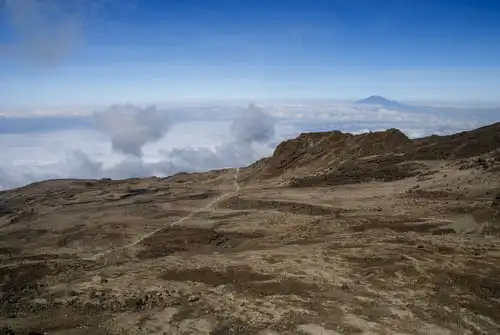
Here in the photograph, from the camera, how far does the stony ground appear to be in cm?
1373

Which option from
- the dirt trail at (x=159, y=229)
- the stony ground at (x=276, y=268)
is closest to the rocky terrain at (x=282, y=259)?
the stony ground at (x=276, y=268)

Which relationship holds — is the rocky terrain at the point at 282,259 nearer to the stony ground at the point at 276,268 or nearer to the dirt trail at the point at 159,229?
the stony ground at the point at 276,268

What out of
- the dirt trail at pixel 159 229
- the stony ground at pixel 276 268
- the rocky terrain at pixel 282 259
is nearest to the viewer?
the stony ground at pixel 276 268

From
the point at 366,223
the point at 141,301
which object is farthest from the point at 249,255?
the point at 366,223

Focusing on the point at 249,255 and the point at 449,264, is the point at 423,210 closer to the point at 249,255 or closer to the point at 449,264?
the point at 449,264

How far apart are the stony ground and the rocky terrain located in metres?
0.07

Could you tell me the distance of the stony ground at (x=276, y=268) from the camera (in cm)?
1373

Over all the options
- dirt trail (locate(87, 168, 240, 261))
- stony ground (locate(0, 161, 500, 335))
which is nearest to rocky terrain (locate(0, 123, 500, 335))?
stony ground (locate(0, 161, 500, 335))

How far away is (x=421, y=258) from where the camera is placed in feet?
59.5

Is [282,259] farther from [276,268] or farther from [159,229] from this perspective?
[159,229]

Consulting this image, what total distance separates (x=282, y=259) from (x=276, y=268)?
1280 millimetres

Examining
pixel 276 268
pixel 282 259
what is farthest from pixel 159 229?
pixel 276 268

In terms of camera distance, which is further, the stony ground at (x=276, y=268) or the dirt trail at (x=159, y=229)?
the dirt trail at (x=159, y=229)

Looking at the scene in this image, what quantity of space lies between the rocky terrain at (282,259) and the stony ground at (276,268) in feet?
0.23
